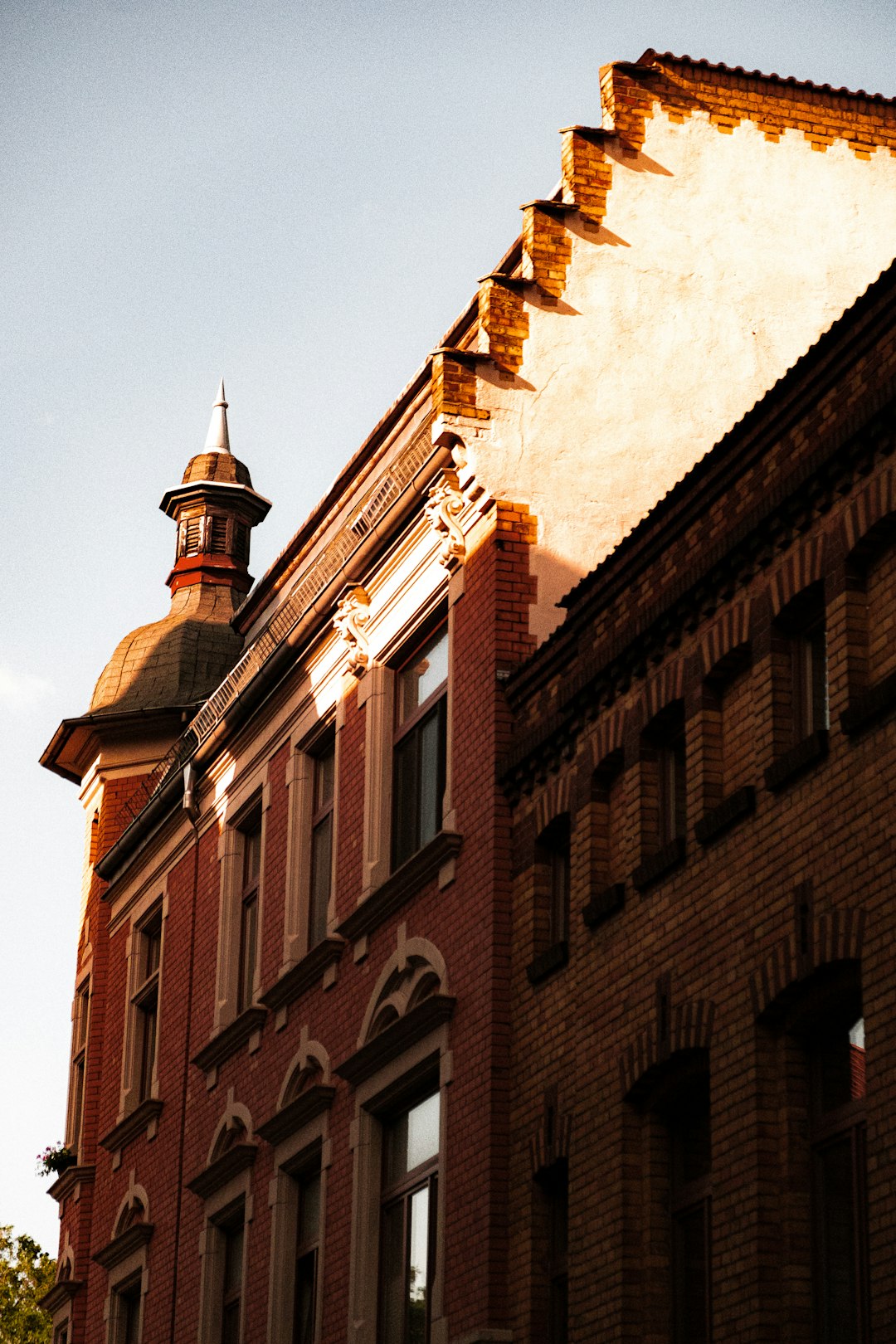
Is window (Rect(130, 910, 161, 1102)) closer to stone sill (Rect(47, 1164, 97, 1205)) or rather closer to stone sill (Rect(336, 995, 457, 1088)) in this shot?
stone sill (Rect(47, 1164, 97, 1205))

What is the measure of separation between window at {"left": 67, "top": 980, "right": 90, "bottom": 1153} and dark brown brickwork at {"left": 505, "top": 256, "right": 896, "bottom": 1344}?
1560cm

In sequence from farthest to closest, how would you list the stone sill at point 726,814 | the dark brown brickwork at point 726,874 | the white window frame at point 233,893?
the white window frame at point 233,893, the stone sill at point 726,814, the dark brown brickwork at point 726,874

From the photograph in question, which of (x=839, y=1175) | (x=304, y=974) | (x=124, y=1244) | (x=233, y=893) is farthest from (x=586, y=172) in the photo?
(x=124, y=1244)

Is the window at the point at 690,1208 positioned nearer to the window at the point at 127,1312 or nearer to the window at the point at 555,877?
the window at the point at 555,877

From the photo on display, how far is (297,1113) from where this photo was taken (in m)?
22.6

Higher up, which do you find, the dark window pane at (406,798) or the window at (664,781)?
the dark window pane at (406,798)

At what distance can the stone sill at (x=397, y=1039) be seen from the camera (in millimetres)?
19547

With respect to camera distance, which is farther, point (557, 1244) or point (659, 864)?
point (557, 1244)

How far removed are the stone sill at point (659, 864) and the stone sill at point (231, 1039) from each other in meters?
8.46

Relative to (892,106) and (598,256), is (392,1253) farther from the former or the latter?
(892,106)

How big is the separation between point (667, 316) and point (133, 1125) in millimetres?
12351

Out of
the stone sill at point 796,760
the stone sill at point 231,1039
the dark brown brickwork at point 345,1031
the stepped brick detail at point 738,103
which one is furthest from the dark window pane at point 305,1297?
the stepped brick detail at point 738,103

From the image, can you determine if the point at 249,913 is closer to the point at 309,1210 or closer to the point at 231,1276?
the point at 231,1276

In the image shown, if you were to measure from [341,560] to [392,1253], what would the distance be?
Answer: 7.04 m
